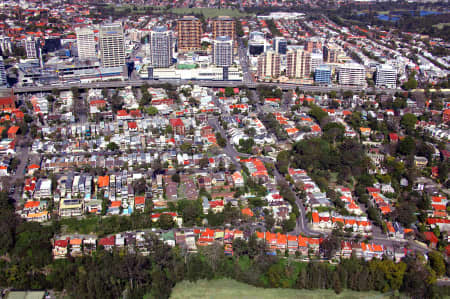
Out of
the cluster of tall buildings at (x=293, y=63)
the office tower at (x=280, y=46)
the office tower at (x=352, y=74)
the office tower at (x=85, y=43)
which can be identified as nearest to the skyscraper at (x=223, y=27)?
the office tower at (x=280, y=46)

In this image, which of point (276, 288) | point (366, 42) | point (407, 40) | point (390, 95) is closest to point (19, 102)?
point (276, 288)

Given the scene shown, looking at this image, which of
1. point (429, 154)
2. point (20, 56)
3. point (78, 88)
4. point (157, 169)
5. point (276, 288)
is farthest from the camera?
point (20, 56)

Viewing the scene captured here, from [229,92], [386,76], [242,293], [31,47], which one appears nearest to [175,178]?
[242,293]

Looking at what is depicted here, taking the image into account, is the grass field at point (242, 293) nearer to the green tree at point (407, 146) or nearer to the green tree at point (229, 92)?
the green tree at point (407, 146)

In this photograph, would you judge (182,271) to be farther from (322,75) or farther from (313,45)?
(313,45)

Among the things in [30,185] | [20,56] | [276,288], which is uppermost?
[20,56]

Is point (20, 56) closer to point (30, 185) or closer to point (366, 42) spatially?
point (30, 185)

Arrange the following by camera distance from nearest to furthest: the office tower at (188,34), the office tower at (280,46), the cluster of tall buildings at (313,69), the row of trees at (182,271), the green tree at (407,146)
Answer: the row of trees at (182,271) → the green tree at (407,146) → the cluster of tall buildings at (313,69) → the office tower at (280,46) → the office tower at (188,34)
